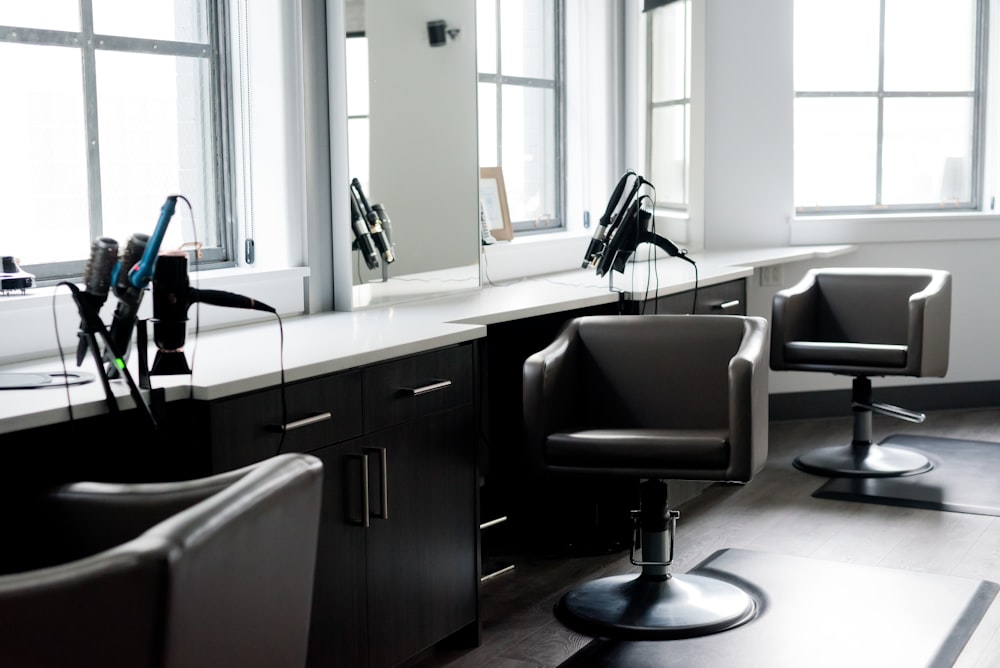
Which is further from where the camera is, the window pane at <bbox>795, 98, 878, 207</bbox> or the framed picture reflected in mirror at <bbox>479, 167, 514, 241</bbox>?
the window pane at <bbox>795, 98, 878, 207</bbox>

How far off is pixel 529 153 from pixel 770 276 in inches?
55.4

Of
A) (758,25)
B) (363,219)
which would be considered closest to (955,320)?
(758,25)

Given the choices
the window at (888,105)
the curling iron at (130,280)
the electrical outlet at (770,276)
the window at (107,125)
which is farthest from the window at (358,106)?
the window at (888,105)

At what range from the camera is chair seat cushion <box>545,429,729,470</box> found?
2.83 metres

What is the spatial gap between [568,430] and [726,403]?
44 cm

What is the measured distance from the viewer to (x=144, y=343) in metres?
2.14

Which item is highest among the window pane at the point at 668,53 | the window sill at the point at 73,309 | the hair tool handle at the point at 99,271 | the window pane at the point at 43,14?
the window pane at the point at 668,53

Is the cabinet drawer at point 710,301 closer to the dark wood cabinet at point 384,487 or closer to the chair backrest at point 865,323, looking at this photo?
the chair backrest at point 865,323

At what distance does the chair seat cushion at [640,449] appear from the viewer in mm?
2826

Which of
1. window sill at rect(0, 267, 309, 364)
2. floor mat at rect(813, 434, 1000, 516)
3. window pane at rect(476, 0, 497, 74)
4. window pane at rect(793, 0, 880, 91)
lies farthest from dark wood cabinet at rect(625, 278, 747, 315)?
window pane at rect(793, 0, 880, 91)

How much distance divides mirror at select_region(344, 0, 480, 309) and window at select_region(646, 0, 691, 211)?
1.48 metres

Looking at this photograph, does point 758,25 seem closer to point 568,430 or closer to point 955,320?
point 955,320

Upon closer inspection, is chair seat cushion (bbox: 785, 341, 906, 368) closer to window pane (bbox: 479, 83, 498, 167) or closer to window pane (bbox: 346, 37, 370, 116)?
window pane (bbox: 479, 83, 498, 167)

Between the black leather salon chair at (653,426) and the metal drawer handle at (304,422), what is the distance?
2.46 ft
